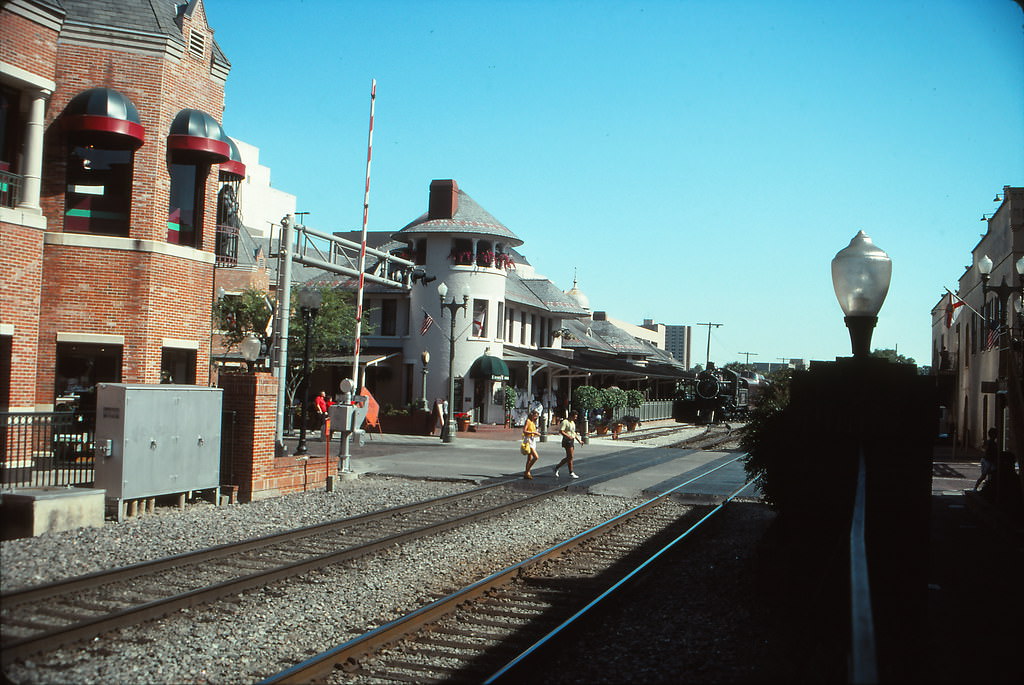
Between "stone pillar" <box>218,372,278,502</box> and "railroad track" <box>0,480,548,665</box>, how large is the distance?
2692 millimetres

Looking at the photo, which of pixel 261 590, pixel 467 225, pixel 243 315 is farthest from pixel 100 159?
pixel 467 225

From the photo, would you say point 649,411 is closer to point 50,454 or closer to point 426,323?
point 426,323

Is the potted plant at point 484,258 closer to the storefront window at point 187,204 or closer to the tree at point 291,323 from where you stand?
the tree at point 291,323

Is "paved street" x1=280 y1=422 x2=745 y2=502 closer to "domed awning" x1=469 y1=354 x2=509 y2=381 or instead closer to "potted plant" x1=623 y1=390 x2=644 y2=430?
"domed awning" x1=469 y1=354 x2=509 y2=381

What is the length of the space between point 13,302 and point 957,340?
137ft

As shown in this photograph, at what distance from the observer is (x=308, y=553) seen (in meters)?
10.9

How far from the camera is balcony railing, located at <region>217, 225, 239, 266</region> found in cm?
2062

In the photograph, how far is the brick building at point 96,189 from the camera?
16.5 m

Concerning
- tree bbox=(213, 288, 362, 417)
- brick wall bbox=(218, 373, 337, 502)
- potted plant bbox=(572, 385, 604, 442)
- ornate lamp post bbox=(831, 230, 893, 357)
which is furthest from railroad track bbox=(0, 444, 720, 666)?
potted plant bbox=(572, 385, 604, 442)

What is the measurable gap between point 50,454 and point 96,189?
619 cm

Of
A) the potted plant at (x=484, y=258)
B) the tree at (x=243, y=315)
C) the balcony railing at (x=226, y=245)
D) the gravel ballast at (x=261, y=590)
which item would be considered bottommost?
the gravel ballast at (x=261, y=590)

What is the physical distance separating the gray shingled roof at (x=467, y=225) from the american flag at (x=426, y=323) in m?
3.89

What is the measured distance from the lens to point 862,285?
6312 millimetres

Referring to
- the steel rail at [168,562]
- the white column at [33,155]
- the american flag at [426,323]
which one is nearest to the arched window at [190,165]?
the white column at [33,155]
